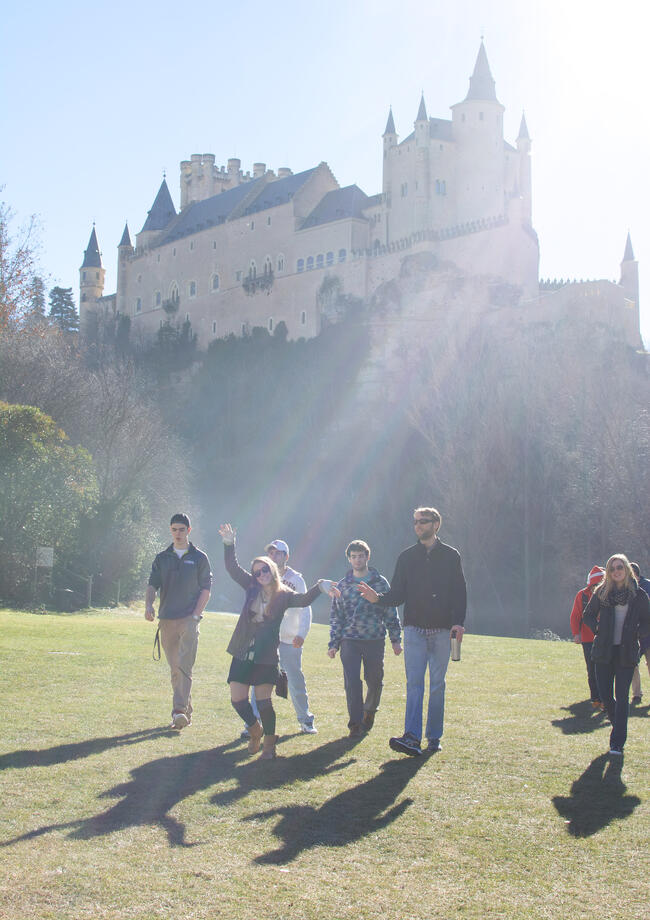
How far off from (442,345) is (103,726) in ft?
139

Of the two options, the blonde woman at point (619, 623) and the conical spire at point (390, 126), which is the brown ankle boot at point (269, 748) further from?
→ the conical spire at point (390, 126)

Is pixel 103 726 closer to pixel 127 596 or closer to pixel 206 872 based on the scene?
pixel 206 872

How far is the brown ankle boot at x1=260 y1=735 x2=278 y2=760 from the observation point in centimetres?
719

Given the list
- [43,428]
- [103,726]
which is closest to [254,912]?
[103,726]

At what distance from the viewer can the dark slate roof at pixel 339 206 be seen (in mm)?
61869

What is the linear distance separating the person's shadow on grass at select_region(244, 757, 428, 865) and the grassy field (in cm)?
2

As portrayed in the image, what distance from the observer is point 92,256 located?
86688 mm

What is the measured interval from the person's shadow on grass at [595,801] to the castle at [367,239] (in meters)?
46.4

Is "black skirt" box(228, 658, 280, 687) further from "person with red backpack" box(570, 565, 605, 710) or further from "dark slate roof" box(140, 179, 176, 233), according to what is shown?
"dark slate roof" box(140, 179, 176, 233)

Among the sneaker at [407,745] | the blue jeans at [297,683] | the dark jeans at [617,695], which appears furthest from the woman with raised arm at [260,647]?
the dark jeans at [617,695]

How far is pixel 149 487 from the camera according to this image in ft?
137

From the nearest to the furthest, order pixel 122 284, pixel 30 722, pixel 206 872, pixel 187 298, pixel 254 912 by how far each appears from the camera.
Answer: pixel 254 912 < pixel 206 872 < pixel 30 722 < pixel 187 298 < pixel 122 284

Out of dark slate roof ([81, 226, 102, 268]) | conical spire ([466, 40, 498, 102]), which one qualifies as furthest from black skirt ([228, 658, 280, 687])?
dark slate roof ([81, 226, 102, 268])

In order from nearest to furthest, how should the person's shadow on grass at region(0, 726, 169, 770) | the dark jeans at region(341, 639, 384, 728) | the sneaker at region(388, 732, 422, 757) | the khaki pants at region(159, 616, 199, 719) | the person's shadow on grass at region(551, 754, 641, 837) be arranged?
1. the person's shadow on grass at region(551, 754, 641, 837)
2. the person's shadow on grass at region(0, 726, 169, 770)
3. the sneaker at region(388, 732, 422, 757)
4. the dark jeans at region(341, 639, 384, 728)
5. the khaki pants at region(159, 616, 199, 719)
